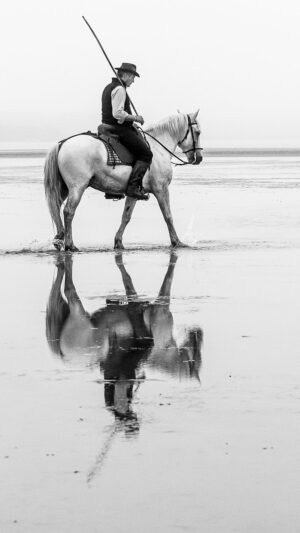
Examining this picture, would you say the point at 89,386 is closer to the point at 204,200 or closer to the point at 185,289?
the point at 185,289

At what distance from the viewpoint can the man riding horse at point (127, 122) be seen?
15758 mm

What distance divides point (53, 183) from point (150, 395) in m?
9.42

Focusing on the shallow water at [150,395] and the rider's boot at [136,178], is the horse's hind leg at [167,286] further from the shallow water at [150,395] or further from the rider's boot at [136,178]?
the rider's boot at [136,178]

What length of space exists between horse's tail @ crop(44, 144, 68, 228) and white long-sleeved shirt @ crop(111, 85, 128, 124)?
947mm

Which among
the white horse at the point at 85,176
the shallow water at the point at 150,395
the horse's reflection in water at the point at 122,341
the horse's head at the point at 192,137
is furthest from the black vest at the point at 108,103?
the horse's reflection in water at the point at 122,341

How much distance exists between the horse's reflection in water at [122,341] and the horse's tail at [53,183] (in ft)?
14.9

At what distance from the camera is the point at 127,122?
15961mm

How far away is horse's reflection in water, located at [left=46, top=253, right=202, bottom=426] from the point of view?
720 centimetres

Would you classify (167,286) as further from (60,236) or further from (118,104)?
(60,236)

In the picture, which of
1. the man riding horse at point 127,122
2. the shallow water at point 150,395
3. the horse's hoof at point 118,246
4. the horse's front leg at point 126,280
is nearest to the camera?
the shallow water at point 150,395

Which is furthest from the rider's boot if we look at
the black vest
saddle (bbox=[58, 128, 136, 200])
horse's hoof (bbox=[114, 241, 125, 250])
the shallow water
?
the shallow water

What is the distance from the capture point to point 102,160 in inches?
623

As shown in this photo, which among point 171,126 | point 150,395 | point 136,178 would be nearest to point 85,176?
point 136,178

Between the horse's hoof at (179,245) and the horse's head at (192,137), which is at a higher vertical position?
the horse's head at (192,137)
